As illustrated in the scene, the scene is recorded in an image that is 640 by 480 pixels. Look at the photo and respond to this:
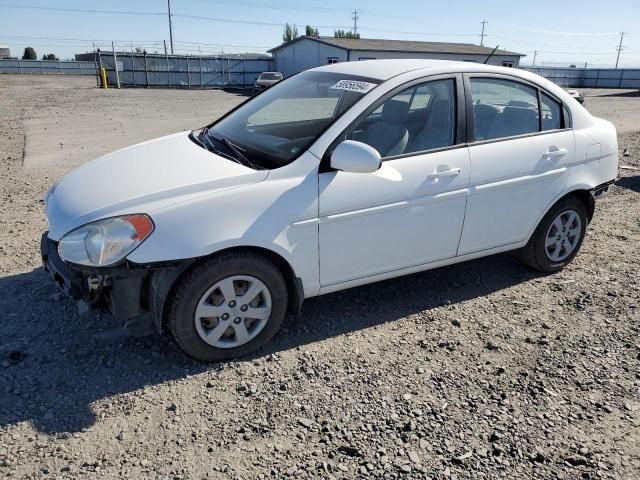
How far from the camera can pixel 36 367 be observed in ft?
10.3

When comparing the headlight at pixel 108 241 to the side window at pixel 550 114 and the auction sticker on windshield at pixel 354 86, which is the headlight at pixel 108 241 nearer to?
the auction sticker on windshield at pixel 354 86

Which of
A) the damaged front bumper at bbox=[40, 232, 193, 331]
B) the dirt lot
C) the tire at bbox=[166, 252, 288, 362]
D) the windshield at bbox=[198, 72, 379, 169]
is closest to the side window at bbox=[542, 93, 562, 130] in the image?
the dirt lot

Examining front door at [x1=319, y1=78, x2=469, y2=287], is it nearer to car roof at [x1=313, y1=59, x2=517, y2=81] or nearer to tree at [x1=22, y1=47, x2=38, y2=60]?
car roof at [x1=313, y1=59, x2=517, y2=81]

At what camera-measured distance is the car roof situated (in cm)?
368

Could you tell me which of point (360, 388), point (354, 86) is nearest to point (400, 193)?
point (354, 86)

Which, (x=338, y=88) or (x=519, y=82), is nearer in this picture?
(x=338, y=88)

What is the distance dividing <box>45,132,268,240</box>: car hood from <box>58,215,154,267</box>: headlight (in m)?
0.06

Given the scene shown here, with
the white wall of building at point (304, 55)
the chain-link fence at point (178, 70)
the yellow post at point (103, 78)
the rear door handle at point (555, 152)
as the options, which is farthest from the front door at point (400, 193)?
the white wall of building at point (304, 55)

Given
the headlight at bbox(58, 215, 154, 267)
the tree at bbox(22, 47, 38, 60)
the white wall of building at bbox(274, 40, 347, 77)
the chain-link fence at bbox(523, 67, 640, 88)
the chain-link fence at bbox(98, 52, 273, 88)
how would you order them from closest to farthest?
the headlight at bbox(58, 215, 154, 267), the chain-link fence at bbox(98, 52, 273, 88), the white wall of building at bbox(274, 40, 347, 77), the chain-link fence at bbox(523, 67, 640, 88), the tree at bbox(22, 47, 38, 60)

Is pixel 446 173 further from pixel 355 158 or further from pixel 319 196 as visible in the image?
pixel 319 196

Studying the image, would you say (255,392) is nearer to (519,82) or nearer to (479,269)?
(479,269)

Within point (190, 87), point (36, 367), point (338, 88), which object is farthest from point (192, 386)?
point (190, 87)

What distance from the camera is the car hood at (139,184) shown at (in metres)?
2.96

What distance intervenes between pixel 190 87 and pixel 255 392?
38.1 m
